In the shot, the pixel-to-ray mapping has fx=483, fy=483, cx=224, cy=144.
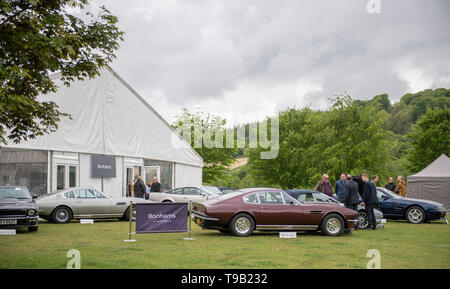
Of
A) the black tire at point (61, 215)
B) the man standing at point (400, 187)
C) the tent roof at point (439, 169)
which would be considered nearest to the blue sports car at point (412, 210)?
the man standing at point (400, 187)

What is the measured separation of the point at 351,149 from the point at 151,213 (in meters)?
27.9

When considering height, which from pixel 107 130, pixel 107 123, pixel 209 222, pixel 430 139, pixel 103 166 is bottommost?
pixel 209 222

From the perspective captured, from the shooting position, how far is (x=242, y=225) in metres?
13.9

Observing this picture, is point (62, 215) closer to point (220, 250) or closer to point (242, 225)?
point (242, 225)

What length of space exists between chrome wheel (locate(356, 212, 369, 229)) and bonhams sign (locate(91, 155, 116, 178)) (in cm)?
1360

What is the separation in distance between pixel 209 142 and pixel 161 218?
4707 cm

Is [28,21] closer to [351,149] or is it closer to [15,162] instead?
[15,162]

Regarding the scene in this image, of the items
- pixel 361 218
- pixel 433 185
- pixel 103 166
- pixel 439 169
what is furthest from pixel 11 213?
pixel 439 169

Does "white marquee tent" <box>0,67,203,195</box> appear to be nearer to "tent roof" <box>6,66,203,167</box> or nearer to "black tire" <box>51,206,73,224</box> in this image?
"tent roof" <box>6,66,203,167</box>

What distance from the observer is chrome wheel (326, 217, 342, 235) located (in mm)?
14352

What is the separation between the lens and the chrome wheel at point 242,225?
13.8 metres

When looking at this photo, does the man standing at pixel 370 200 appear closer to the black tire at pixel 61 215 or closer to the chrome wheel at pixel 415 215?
the chrome wheel at pixel 415 215

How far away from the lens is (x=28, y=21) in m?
10.1
